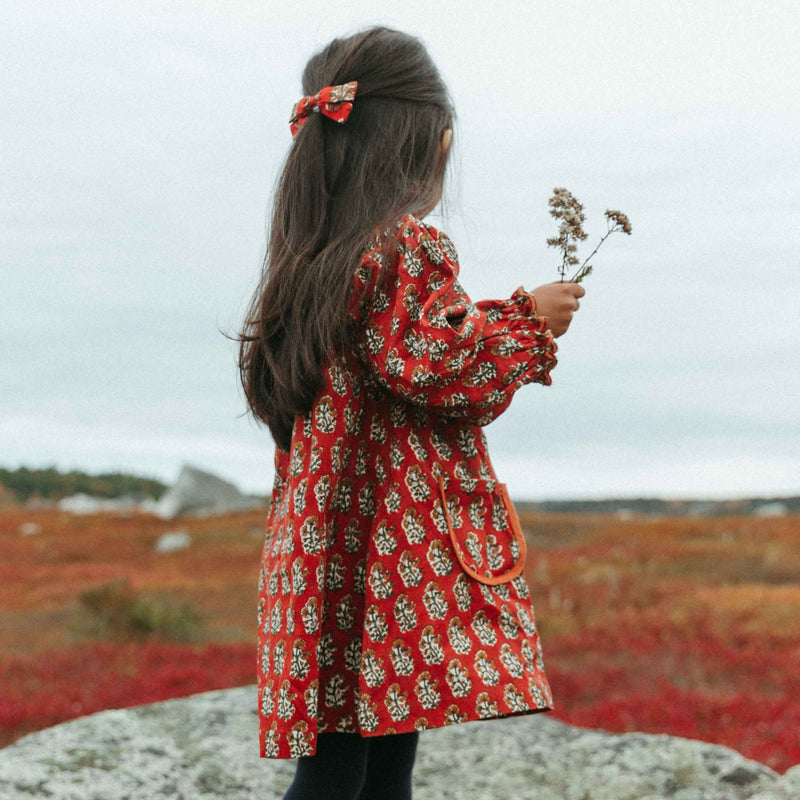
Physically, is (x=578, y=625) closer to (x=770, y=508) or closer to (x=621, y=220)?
(x=621, y=220)

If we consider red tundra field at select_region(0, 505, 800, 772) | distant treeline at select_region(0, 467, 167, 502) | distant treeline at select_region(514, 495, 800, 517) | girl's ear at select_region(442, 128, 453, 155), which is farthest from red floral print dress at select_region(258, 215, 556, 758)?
distant treeline at select_region(0, 467, 167, 502)

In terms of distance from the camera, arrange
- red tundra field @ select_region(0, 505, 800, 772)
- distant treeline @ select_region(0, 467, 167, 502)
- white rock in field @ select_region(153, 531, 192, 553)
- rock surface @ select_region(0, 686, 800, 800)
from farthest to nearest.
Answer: distant treeline @ select_region(0, 467, 167, 502)
white rock in field @ select_region(153, 531, 192, 553)
red tundra field @ select_region(0, 505, 800, 772)
rock surface @ select_region(0, 686, 800, 800)

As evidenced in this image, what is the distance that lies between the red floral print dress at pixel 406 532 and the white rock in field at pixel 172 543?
1302cm

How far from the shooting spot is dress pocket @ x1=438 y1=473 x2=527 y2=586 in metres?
2.30

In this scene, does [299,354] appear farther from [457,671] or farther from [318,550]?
[457,671]

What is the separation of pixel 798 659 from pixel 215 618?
601cm

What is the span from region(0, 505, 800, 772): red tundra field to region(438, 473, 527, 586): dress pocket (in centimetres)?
264

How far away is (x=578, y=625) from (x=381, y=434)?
6138 millimetres

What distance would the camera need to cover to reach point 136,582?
11.5 metres

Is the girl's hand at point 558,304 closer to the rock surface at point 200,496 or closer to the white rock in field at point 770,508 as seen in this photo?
the white rock in field at point 770,508

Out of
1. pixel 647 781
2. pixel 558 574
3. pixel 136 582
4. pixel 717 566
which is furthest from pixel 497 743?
pixel 136 582

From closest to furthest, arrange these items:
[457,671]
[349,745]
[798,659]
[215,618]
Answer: [457,671] → [349,745] → [798,659] → [215,618]

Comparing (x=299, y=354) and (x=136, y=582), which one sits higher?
(x=299, y=354)

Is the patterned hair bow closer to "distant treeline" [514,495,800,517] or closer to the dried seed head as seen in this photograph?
the dried seed head
